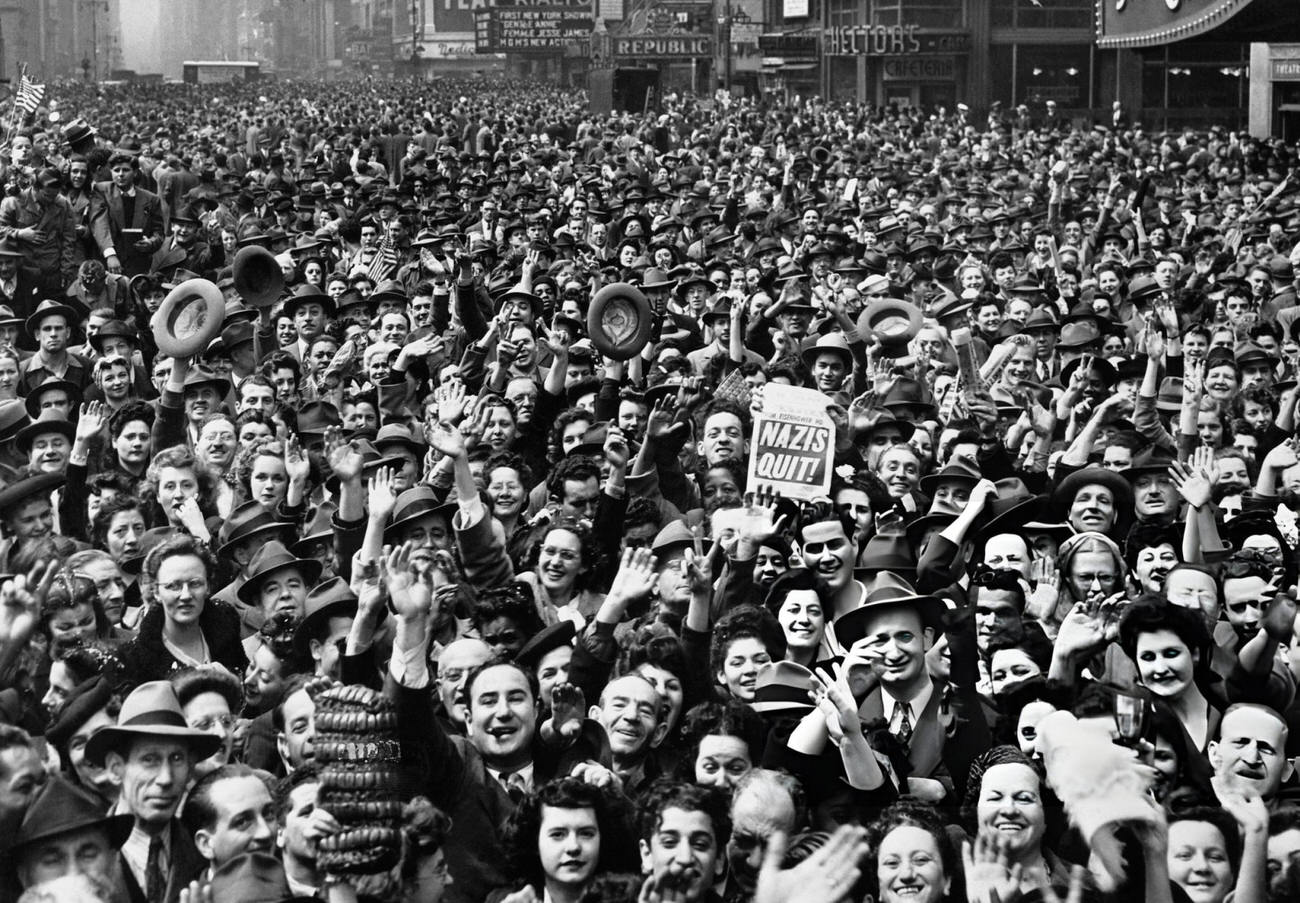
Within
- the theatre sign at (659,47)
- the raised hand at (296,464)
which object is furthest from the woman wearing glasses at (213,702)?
the theatre sign at (659,47)

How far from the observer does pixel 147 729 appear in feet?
18.4

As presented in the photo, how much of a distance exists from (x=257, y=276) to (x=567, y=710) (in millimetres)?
8008

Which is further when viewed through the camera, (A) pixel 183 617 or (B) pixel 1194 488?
(B) pixel 1194 488

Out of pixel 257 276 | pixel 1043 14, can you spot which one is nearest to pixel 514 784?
pixel 257 276

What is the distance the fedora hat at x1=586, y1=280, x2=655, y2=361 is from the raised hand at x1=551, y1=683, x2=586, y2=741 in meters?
5.07

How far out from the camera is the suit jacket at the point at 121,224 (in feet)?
54.7

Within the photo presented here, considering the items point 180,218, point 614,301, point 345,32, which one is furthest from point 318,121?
point 345,32

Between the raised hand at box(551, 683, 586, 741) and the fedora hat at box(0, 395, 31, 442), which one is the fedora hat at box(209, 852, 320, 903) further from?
the fedora hat at box(0, 395, 31, 442)

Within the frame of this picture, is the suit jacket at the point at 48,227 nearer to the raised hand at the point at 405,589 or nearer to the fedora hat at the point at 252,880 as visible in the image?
the raised hand at the point at 405,589

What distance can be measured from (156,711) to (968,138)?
32.0 m

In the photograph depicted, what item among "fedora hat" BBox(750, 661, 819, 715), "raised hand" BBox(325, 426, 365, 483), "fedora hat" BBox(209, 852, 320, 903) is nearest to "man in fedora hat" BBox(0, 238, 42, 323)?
"raised hand" BBox(325, 426, 365, 483)

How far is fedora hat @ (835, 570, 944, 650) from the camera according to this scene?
21.3 ft

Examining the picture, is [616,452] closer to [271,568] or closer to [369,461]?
[369,461]

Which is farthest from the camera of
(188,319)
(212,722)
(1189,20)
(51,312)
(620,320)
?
(1189,20)
